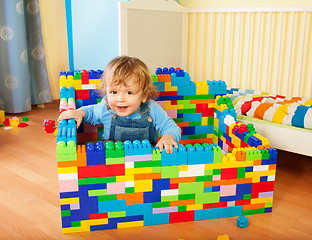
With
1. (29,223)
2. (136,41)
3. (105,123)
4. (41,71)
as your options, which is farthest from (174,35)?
(29,223)

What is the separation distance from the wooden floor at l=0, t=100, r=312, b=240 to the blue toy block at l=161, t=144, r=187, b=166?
18 cm

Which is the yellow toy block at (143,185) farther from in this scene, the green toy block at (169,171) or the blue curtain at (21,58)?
the blue curtain at (21,58)

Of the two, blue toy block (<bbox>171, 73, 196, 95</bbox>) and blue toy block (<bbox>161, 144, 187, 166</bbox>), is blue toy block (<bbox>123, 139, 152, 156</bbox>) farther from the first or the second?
blue toy block (<bbox>171, 73, 196, 95</bbox>)

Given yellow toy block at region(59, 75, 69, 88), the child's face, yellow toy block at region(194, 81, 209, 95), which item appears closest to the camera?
the child's face

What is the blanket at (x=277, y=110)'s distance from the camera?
4.15 feet

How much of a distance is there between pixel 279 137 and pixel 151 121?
19.7 inches

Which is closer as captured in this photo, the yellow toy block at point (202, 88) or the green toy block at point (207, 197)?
the green toy block at point (207, 197)

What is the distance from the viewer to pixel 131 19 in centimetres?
185

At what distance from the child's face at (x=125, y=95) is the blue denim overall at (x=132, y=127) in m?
0.06

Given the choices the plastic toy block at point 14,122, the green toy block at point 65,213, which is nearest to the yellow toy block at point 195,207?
the green toy block at point 65,213

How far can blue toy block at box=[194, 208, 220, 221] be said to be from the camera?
3.21 feet

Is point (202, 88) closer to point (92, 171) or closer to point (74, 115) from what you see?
point (74, 115)

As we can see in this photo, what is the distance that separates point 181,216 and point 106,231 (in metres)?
0.21

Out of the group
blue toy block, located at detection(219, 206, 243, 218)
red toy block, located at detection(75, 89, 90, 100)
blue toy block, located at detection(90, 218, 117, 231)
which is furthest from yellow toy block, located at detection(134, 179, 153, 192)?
red toy block, located at detection(75, 89, 90, 100)
